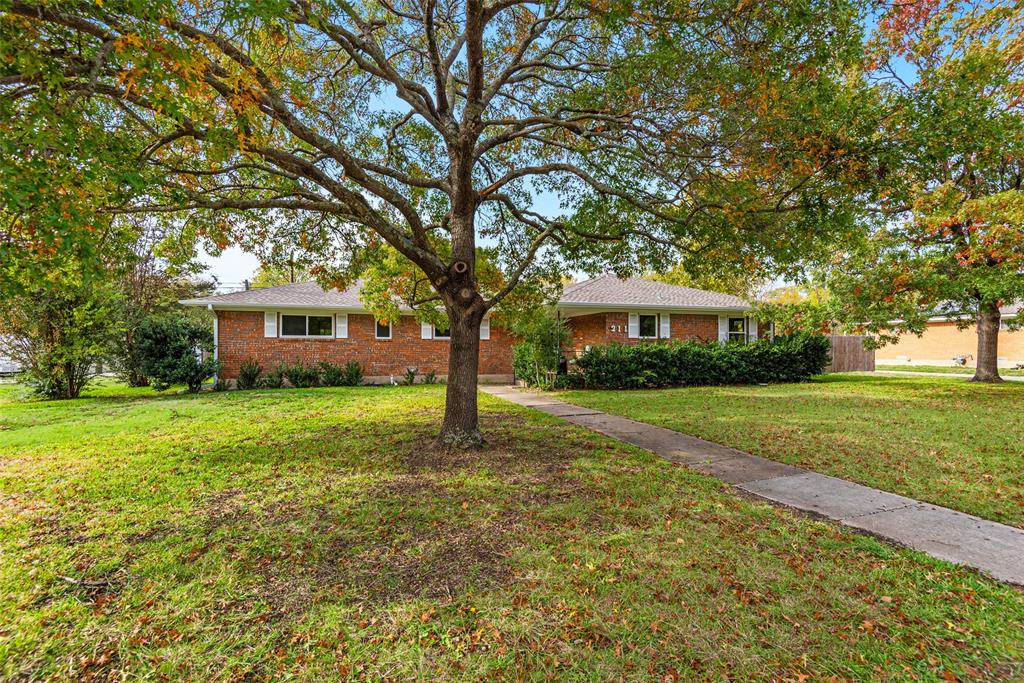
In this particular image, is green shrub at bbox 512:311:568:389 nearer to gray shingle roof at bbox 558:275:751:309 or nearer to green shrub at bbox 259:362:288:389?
gray shingle roof at bbox 558:275:751:309

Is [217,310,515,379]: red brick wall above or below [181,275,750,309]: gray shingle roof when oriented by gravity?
below

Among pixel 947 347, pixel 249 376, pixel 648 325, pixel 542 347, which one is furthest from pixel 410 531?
pixel 947 347

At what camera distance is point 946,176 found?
45.8 ft

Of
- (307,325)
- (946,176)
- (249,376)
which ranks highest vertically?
(946,176)

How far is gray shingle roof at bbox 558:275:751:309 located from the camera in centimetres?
1845

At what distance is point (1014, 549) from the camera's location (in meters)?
3.65

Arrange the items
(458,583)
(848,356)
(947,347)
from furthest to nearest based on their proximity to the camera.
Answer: (947,347)
(848,356)
(458,583)

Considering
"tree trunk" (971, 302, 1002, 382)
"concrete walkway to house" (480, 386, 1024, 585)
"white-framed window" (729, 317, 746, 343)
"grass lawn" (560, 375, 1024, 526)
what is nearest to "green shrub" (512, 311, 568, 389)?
"grass lawn" (560, 375, 1024, 526)

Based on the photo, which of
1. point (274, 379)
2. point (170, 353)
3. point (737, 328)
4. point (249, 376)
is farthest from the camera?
point (737, 328)

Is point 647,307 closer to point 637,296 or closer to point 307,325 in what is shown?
point 637,296

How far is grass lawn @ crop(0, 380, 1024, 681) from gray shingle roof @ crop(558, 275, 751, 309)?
12993 millimetres

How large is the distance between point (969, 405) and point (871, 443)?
7.20m

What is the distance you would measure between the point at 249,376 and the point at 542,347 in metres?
10.1

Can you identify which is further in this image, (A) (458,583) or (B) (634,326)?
(B) (634,326)
